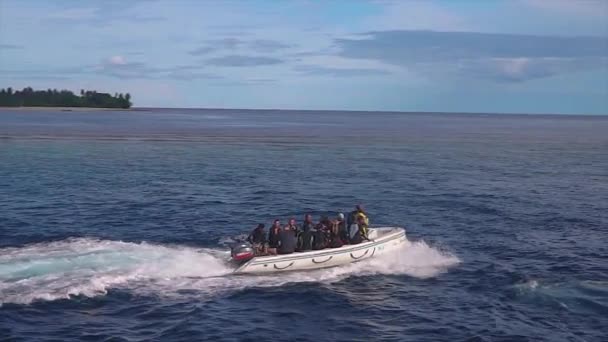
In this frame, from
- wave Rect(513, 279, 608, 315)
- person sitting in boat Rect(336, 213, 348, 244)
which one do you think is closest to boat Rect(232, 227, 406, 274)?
person sitting in boat Rect(336, 213, 348, 244)

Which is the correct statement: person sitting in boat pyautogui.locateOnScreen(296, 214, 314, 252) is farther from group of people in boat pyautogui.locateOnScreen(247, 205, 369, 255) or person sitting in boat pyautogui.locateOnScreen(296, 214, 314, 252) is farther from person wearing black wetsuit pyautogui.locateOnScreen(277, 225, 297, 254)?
person wearing black wetsuit pyautogui.locateOnScreen(277, 225, 297, 254)

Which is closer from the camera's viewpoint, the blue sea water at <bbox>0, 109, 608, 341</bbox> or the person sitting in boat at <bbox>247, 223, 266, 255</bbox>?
the blue sea water at <bbox>0, 109, 608, 341</bbox>

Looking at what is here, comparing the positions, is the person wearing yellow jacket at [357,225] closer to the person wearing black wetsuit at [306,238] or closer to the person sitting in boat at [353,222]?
the person sitting in boat at [353,222]

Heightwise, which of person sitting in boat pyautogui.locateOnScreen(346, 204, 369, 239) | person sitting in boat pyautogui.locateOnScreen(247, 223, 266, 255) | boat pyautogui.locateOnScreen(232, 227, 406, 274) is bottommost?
boat pyautogui.locateOnScreen(232, 227, 406, 274)

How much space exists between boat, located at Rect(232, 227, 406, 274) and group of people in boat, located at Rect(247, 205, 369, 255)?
1.47 ft

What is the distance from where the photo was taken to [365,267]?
24.9m

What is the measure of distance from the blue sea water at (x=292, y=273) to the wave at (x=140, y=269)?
0.24 feet

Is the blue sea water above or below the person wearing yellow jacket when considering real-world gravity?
below

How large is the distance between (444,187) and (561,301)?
2407cm

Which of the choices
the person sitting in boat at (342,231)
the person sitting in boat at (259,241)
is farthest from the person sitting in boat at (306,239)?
the person sitting in boat at (342,231)

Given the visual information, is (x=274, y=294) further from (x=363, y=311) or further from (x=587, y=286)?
(x=587, y=286)

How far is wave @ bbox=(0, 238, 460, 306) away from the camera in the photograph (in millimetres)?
20844

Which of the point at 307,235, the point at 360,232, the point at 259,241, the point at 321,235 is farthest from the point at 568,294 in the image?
the point at 259,241

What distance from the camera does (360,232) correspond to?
2595 centimetres
